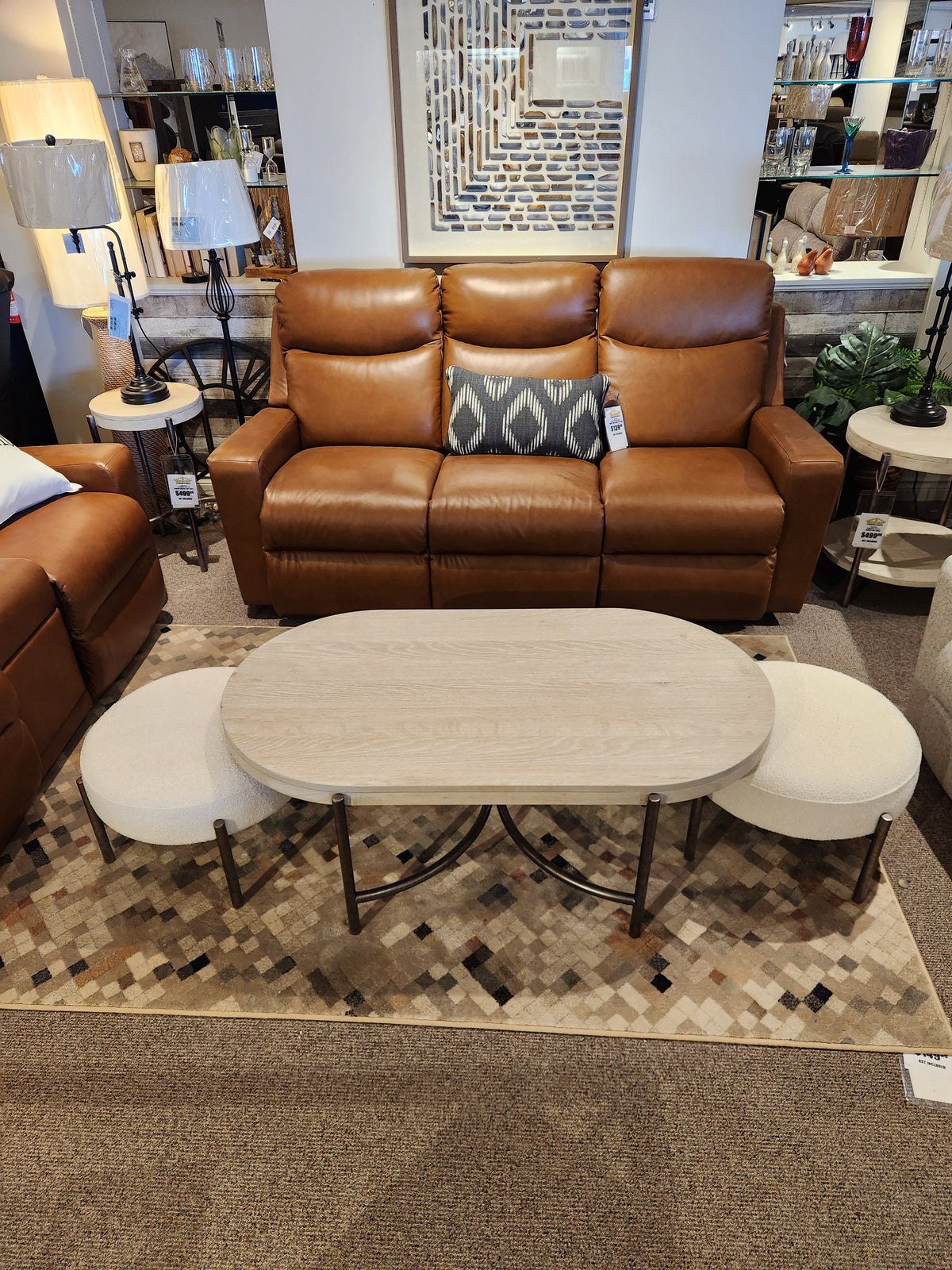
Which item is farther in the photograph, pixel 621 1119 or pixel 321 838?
pixel 321 838

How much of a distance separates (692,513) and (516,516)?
1.77ft

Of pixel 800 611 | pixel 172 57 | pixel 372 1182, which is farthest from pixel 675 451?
pixel 172 57

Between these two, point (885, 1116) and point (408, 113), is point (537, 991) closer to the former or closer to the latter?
point (885, 1116)

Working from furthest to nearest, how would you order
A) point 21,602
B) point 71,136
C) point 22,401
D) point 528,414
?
point 22,401 < point 71,136 < point 528,414 < point 21,602

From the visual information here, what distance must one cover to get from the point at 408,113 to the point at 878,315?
200cm

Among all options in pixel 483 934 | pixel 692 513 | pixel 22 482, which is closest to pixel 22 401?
pixel 22 482

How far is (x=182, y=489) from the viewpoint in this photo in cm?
295

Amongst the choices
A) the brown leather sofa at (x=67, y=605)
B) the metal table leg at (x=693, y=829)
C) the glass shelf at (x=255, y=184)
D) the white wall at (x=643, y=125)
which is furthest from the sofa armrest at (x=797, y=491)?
the glass shelf at (x=255, y=184)

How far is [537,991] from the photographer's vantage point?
5.46ft

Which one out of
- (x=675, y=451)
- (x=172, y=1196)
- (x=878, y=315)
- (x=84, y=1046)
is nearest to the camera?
(x=172, y=1196)

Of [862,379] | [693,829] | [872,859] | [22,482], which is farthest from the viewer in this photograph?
[862,379]

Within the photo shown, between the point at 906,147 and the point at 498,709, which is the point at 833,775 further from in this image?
the point at 906,147

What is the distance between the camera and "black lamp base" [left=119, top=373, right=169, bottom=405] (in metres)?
2.99

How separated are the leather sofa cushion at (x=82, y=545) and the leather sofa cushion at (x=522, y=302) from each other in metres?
1.33
